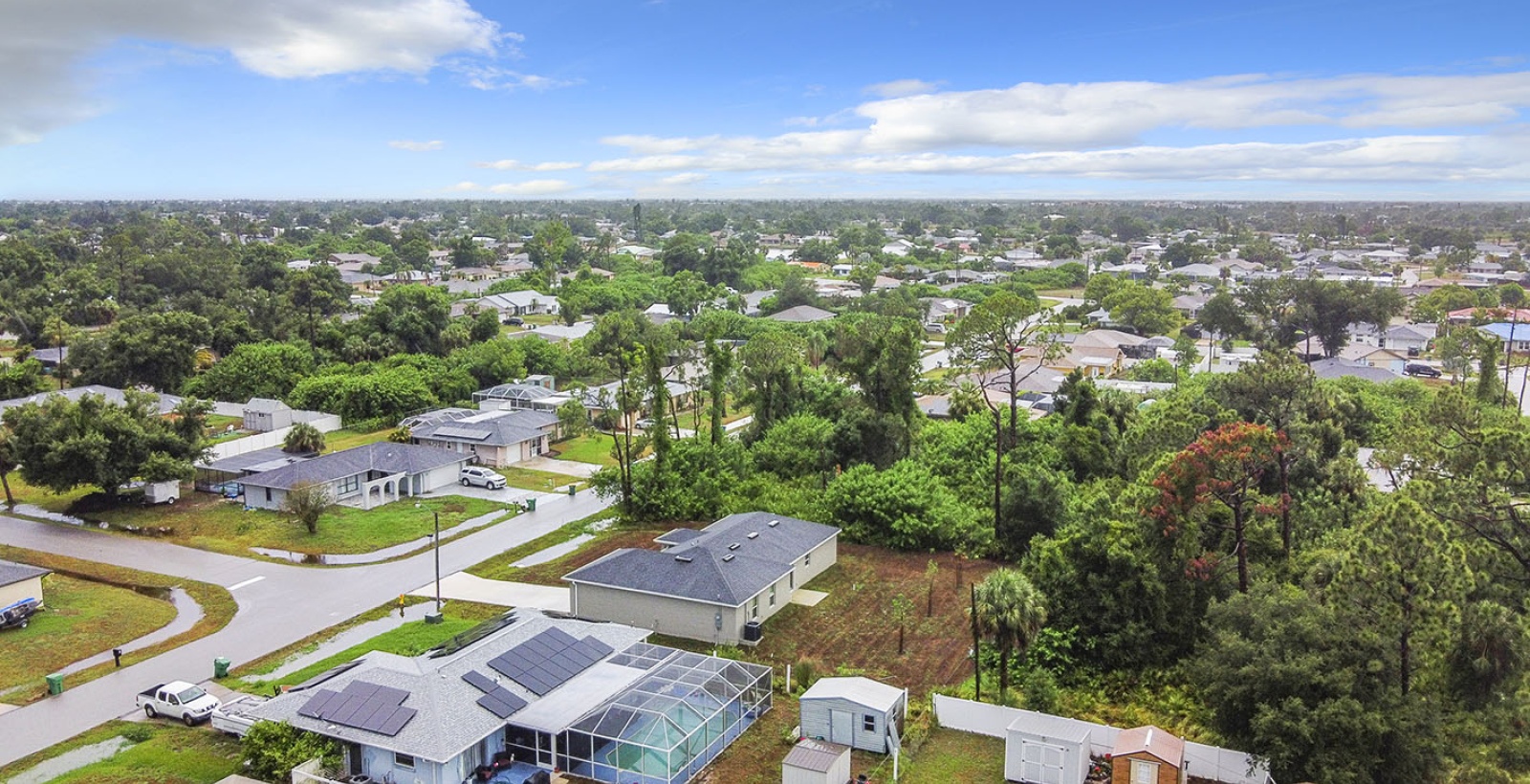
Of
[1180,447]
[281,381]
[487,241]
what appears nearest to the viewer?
[1180,447]

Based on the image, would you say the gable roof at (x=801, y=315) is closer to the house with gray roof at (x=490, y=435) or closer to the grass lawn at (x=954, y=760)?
the house with gray roof at (x=490, y=435)

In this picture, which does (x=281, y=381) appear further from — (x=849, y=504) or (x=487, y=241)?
(x=487, y=241)

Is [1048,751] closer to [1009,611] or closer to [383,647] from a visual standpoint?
[1009,611]

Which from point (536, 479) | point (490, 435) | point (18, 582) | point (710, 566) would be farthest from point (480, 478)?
point (710, 566)

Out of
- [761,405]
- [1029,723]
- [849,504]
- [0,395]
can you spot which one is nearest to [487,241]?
[0,395]

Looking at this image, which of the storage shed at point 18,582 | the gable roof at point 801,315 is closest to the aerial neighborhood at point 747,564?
the storage shed at point 18,582
